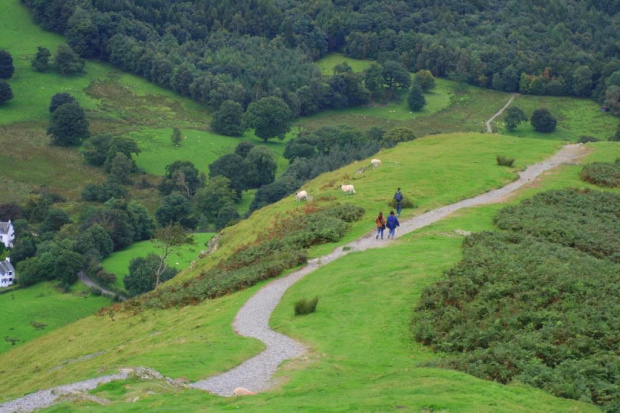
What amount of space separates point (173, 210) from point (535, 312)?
9837cm

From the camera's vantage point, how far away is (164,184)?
14012cm

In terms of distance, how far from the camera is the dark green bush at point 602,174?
209 feet

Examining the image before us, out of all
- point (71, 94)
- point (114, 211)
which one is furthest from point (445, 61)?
point (114, 211)

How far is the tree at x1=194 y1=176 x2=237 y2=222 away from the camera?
5054 inches

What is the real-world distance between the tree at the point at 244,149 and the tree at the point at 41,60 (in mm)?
57681

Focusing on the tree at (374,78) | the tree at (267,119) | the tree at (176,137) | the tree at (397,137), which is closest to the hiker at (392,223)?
the tree at (397,137)

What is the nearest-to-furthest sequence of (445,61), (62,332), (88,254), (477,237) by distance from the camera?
(477,237) → (62,332) → (88,254) → (445,61)

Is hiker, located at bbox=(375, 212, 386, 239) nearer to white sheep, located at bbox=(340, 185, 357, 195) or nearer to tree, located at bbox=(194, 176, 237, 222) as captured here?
white sheep, located at bbox=(340, 185, 357, 195)

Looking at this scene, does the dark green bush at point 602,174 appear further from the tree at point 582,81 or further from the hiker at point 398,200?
the tree at point 582,81

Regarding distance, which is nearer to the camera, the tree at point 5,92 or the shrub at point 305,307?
the shrub at point 305,307

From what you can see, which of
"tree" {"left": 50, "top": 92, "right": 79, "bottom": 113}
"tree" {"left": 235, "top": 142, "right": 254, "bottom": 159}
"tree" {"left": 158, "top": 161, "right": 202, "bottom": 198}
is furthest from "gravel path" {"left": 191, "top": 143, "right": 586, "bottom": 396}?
"tree" {"left": 50, "top": 92, "right": 79, "bottom": 113}

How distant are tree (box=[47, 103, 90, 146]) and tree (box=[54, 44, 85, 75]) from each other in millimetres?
29086

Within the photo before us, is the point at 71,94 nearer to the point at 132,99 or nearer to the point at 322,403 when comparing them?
the point at 132,99

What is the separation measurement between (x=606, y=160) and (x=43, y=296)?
206 ft
